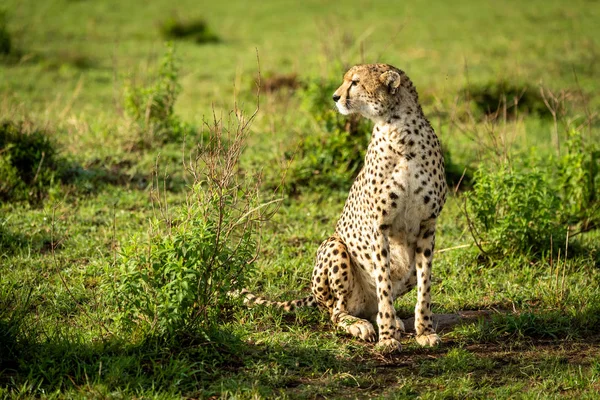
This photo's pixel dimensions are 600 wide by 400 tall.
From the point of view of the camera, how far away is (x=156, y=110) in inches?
303

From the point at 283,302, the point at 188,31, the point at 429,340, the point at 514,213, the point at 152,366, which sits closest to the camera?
the point at 152,366

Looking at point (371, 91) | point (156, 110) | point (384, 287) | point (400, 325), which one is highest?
point (371, 91)

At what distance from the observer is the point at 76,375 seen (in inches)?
147

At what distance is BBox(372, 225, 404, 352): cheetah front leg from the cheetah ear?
75cm

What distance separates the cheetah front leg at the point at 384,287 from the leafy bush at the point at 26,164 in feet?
10.3

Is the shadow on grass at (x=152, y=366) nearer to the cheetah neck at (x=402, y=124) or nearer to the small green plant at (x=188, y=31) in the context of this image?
the cheetah neck at (x=402, y=124)

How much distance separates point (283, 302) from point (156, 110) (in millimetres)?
3371

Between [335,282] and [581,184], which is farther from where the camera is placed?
[581,184]

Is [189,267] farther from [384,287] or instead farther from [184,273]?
[384,287]

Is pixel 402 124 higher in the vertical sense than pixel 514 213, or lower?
higher

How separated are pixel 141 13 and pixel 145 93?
7017 mm

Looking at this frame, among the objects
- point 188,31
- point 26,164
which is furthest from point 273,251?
point 188,31

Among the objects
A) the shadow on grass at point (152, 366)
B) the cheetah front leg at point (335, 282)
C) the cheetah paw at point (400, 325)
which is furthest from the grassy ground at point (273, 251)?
the cheetah paw at point (400, 325)

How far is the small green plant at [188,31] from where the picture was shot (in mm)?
12445
